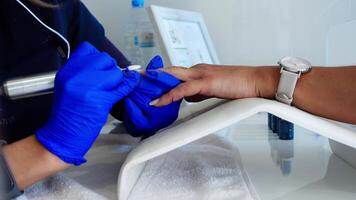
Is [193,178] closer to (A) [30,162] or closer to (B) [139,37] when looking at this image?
(A) [30,162]

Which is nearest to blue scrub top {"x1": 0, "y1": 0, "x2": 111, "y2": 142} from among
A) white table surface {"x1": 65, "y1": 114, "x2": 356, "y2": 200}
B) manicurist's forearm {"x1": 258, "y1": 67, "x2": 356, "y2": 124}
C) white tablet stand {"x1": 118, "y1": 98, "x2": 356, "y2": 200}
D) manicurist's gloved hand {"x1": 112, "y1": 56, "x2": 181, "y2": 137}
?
white table surface {"x1": 65, "y1": 114, "x2": 356, "y2": 200}

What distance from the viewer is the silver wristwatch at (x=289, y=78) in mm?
640

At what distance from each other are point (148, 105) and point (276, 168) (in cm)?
26

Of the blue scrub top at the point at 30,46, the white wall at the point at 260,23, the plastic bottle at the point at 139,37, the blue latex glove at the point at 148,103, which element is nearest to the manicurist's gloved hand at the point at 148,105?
the blue latex glove at the point at 148,103

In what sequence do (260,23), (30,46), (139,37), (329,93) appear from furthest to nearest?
(260,23) < (139,37) < (30,46) < (329,93)

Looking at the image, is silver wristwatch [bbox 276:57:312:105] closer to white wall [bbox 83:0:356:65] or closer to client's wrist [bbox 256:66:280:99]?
client's wrist [bbox 256:66:280:99]

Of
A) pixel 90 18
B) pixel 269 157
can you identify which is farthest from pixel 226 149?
pixel 90 18

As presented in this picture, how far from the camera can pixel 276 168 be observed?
2.34ft

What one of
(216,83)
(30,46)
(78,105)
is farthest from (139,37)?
(78,105)

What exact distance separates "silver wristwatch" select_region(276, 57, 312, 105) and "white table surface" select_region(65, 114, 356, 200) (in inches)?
5.3

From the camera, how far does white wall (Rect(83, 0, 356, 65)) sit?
1.56 metres

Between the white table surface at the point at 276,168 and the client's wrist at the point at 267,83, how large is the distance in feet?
0.45

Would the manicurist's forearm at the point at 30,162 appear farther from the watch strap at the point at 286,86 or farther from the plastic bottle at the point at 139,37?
the plastic bottle at the point at 139,37

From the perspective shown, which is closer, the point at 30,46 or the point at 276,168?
the point at 276,168
